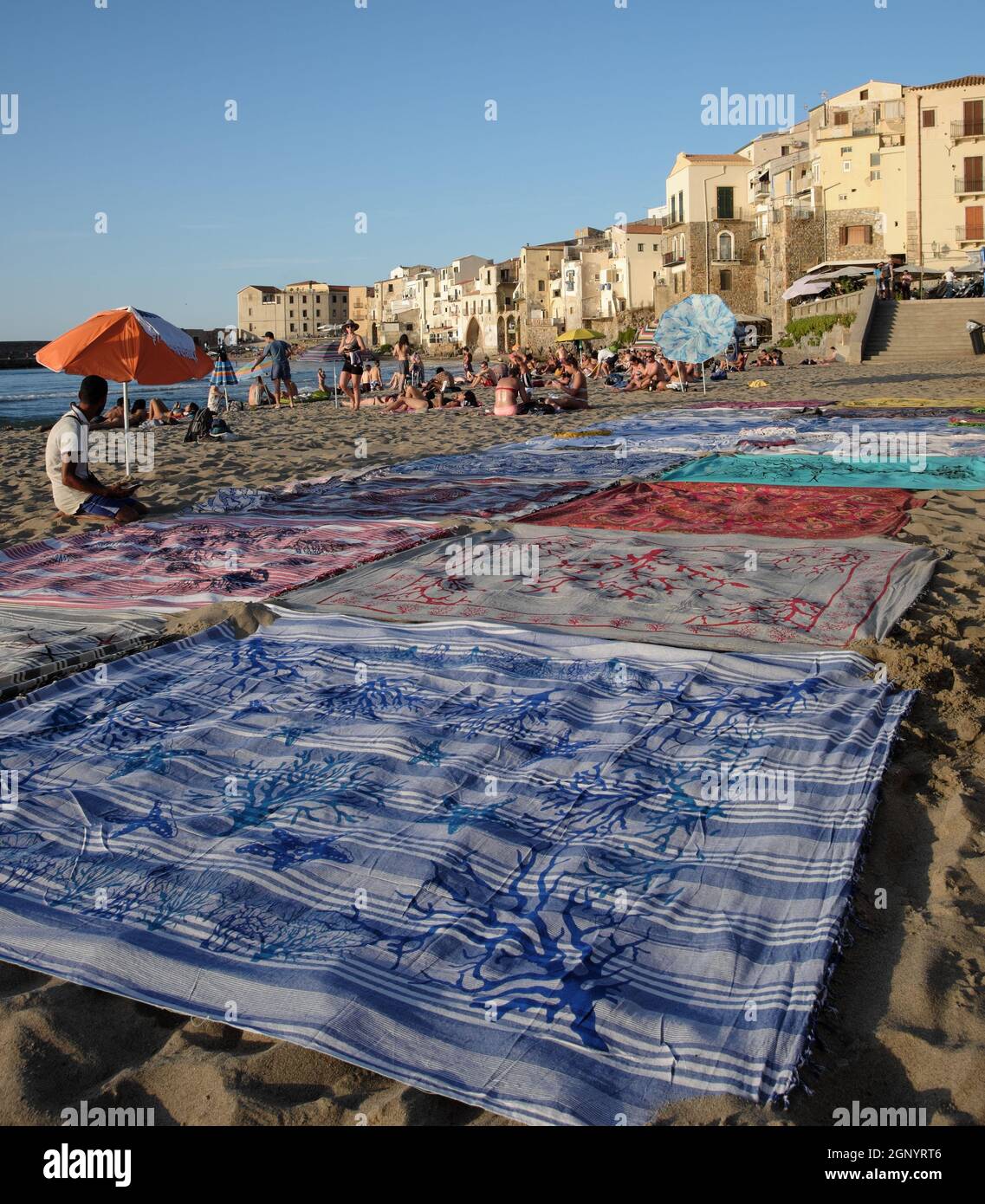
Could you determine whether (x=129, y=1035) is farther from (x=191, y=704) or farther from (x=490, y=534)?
(x=490, y=534)

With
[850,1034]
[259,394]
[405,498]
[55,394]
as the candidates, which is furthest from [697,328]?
[55,394]

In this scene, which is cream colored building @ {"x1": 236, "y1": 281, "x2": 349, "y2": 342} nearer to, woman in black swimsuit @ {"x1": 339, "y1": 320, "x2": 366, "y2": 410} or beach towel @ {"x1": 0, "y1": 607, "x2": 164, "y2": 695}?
woman in black swimsuit @ {"x1": 339, "y1": 320, "x2": 366, "y2": 410}

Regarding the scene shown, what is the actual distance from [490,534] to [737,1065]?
4.53 meters

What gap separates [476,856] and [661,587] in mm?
2517

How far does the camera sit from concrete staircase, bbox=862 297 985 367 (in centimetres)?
2483

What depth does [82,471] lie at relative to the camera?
7.11 m

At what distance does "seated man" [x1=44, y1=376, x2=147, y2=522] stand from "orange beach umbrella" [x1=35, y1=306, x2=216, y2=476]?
3.45ft

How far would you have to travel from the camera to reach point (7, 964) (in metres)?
2.22

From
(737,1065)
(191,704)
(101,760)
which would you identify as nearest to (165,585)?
(191,704)

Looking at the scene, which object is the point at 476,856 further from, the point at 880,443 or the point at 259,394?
the point at 259,394

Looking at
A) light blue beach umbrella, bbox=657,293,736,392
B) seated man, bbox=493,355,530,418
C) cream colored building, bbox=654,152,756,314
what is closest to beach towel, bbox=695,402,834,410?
light blue beach umbrella, bbox=657,293,736,392

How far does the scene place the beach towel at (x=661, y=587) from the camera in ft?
13.8

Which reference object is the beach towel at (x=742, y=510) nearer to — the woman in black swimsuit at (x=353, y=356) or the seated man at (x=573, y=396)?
the seated man at (x=573, y=396)

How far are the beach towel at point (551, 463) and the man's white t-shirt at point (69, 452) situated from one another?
2810 mm
